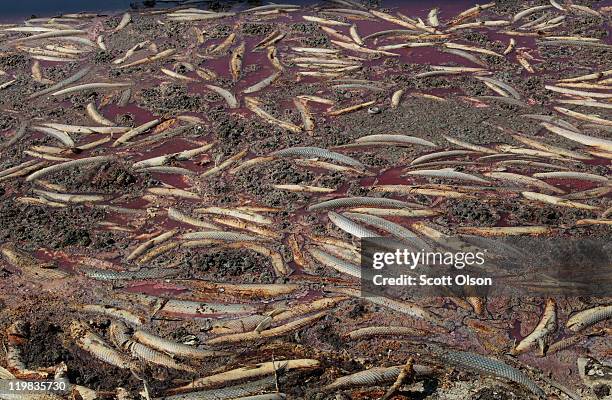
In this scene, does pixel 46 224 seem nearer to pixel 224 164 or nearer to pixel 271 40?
pixel 224 164

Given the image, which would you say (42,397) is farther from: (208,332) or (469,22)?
(469,22)

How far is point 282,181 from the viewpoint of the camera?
6.68m

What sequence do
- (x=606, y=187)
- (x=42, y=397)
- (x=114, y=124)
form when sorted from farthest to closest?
(x=114, y=124), (x=606, y=187), (x=42, y=397)

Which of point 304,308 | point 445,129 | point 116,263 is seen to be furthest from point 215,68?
point 304,308

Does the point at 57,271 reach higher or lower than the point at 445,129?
lower

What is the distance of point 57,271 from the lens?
5.79 m

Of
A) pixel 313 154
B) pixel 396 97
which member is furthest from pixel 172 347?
pixel 396 97

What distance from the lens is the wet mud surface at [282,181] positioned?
489cm

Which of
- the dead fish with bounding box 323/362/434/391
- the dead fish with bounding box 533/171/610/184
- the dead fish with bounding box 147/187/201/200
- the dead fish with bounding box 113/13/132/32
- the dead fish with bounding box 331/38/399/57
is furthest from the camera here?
the dead fish with bounding box 113/13/132/32

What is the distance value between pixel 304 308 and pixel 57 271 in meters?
1.96

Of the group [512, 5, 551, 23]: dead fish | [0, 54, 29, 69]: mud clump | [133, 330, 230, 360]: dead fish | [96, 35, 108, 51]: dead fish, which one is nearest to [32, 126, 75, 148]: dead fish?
[0, 54, 29, 69]: mud clump

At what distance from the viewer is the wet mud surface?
4895 mm

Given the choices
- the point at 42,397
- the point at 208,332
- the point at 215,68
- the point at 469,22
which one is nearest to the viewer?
the point at 42,397

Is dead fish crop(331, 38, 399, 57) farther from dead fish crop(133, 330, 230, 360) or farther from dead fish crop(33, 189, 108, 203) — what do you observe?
dead fish crop(133, 330, 230, 360)
